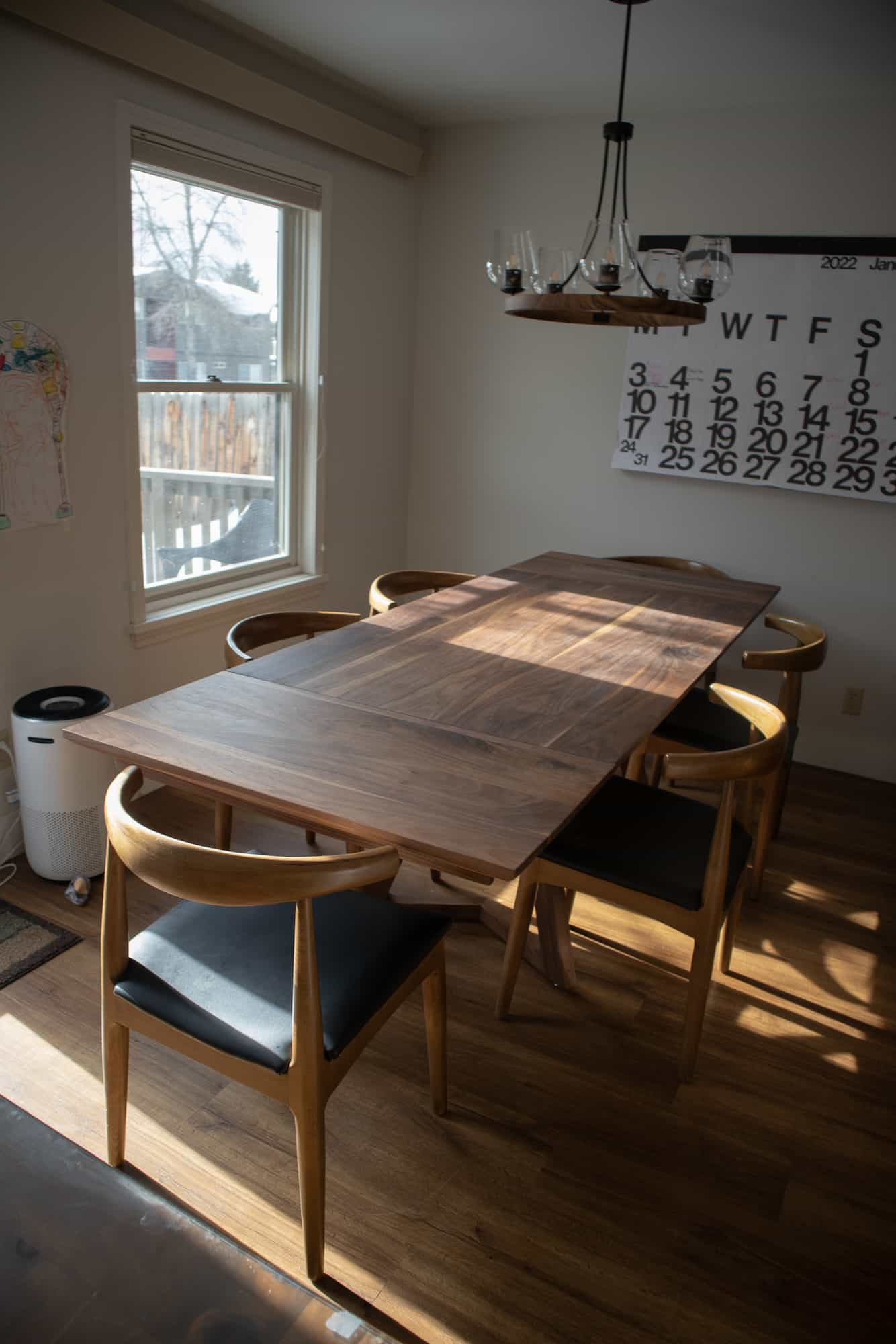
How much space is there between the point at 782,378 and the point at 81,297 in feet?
8.43

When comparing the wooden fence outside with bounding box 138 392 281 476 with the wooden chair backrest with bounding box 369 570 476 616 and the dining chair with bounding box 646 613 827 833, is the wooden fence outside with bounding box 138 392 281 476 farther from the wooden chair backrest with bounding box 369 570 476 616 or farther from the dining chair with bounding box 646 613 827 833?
the dining chair with bounding box 646 613 827 833

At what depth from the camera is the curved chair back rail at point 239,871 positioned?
4.27 feet

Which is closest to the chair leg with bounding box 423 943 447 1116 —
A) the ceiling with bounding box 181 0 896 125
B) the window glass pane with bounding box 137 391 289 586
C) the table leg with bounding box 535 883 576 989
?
the table leg with bounding box 535 883 576 989

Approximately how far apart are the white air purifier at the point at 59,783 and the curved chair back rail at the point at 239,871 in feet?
4.38

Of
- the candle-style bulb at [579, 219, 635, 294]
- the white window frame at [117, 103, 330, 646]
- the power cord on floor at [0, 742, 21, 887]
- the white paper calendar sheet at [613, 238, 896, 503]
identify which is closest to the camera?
the candle-style bulb at [579, 219, 635, 294]

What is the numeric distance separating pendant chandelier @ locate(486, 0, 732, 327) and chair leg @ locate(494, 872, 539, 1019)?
1318 millimetres

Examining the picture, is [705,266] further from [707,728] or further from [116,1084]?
[116,1084]

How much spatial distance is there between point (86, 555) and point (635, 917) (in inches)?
78.4

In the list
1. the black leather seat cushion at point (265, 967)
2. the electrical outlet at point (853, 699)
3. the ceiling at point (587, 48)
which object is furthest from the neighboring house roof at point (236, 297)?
A: the electrical outlet at point (853, 699)

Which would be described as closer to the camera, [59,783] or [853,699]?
[59,783]

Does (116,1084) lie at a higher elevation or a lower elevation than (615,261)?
lower

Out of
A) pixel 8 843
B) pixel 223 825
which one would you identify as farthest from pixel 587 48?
pixel 8 843

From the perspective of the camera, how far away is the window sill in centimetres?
321

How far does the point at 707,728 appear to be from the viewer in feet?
9.36
